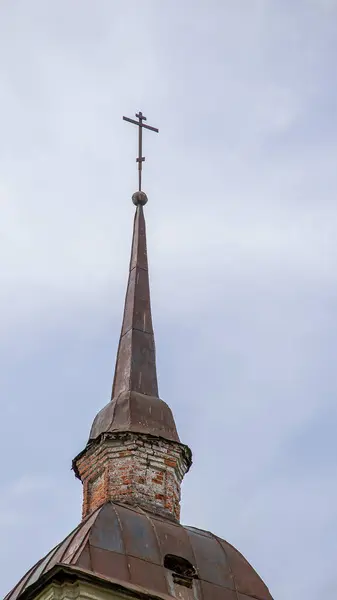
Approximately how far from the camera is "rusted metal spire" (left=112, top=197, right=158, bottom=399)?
75.6 feet

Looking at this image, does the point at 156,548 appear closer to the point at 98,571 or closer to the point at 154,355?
the point at 98,571

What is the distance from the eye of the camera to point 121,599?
18.3 metres

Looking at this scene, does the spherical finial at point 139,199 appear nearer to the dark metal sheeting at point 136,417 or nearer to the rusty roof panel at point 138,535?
the dark metal sheeting at point 136,417

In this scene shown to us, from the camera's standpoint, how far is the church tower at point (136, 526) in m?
18.6

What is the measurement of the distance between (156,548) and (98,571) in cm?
120

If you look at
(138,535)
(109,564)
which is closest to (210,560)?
(138,535)

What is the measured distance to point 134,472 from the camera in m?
21.2

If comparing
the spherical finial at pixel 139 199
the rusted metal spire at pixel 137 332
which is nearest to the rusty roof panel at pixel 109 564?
the rusted metal spire at pixel 137 332

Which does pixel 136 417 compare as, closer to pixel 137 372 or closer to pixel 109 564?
pixel 137 372

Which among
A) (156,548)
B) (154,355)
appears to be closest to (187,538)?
(156,548)

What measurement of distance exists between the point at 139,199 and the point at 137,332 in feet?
10.4

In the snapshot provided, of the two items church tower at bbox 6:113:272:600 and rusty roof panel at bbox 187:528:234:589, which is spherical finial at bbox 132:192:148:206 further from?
rusty roof panel at bbox 187:528:234:589

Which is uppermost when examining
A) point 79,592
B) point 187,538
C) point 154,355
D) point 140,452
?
point 154,355

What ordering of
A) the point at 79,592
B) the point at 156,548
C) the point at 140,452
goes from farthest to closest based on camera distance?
the point at 140,452 < the point at 156,548 < the point at 79,592
